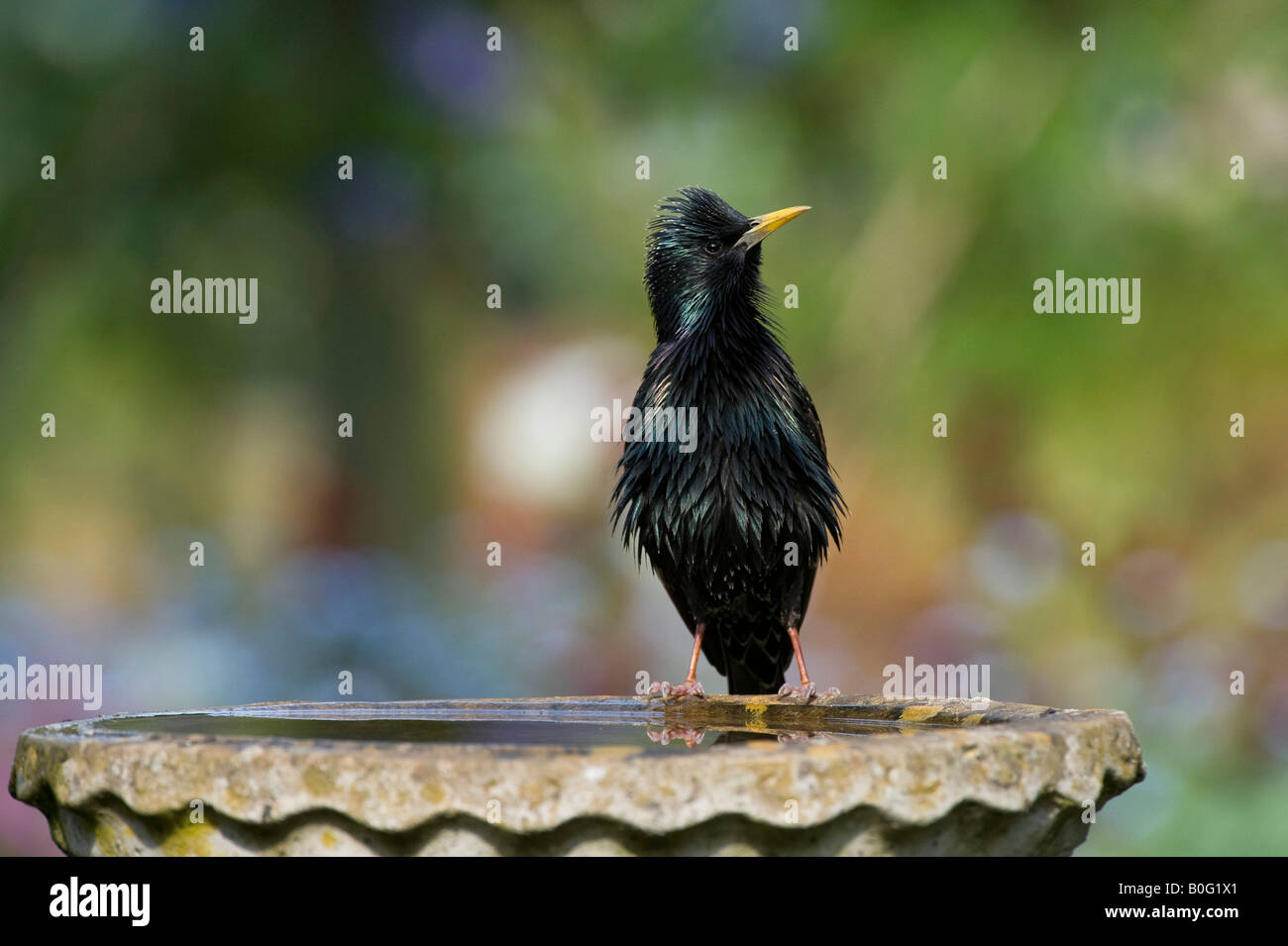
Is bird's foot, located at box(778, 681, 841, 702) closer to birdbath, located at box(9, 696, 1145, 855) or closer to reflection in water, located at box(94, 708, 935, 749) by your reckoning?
reflection in water, located at box(94, 708, 935, 749)

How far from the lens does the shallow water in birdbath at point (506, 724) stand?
2.54 meters

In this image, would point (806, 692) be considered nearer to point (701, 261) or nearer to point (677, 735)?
point (677, 735)

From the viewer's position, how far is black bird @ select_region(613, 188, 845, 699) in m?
3.83

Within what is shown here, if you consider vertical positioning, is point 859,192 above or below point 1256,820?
above

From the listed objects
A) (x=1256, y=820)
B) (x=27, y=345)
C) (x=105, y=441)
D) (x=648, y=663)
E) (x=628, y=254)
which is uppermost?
(x=628, y=254)

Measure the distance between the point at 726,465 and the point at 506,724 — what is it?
1142mm

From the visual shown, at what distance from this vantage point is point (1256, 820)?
21.1ft

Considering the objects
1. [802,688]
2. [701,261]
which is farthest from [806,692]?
[701,261]

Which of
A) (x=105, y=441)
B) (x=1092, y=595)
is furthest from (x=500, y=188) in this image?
(x=1092, y=595)

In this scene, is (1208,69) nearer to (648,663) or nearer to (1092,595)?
(1092,595)

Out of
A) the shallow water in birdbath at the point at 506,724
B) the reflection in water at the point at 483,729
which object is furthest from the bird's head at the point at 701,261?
the reflection in water at the point at 483,729

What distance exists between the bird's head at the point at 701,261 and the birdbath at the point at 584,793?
219 cm

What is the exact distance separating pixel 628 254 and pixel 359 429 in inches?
62.5

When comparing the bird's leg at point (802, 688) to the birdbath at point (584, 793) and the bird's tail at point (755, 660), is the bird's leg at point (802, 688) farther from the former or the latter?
the birdbath at point (584, 793)
